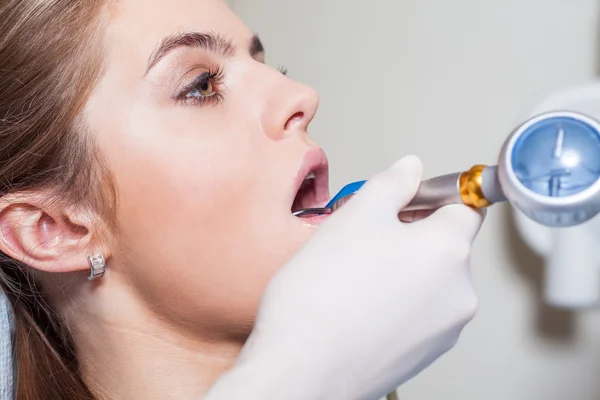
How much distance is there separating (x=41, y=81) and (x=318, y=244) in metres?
0.41

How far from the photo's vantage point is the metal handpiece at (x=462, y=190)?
52 cm

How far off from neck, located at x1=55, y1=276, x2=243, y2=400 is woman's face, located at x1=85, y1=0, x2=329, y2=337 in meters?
0.06

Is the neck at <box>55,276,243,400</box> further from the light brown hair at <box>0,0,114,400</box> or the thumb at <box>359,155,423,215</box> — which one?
the thumb at <box>359,155,423,215</box>

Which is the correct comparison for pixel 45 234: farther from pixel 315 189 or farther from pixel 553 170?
pixel 553 170

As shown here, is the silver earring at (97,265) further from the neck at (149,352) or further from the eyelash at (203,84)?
the eyelash at (203,84)

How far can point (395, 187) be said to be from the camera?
0.60 metres

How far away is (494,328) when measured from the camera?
127 centimetres

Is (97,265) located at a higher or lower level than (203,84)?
lower

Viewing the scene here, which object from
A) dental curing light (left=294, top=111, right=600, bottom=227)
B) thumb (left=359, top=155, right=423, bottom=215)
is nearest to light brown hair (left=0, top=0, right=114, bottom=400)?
thumb (left=359, top=155, right=423, bottom=215)

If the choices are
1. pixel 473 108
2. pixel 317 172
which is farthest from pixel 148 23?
pixel 473 108

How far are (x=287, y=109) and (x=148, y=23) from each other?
20 cm

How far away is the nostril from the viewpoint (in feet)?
2.59

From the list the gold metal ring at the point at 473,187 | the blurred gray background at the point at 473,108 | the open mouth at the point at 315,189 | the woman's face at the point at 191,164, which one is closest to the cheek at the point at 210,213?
the woman's face at the point at 191,164

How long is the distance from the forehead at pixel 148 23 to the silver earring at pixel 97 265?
0.25 metres
